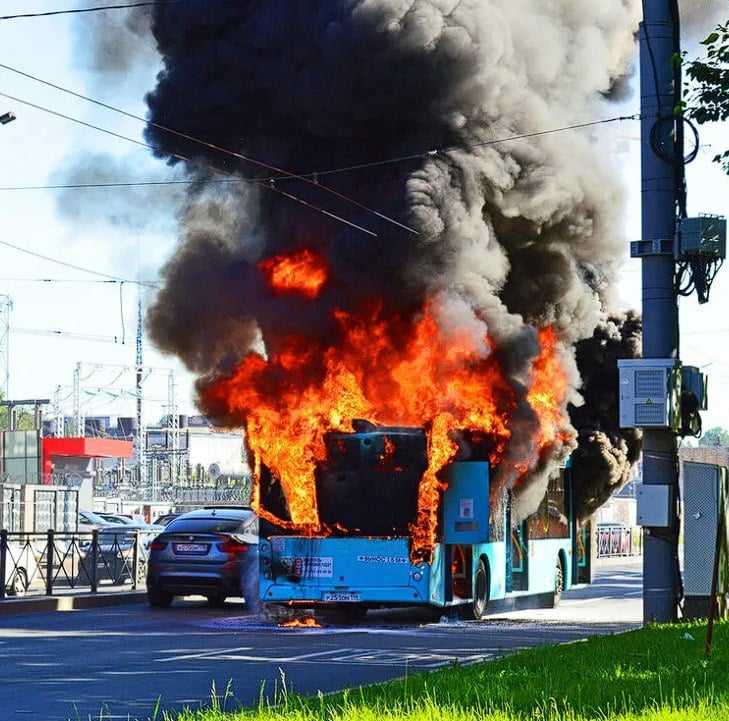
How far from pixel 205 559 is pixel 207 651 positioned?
7.45m

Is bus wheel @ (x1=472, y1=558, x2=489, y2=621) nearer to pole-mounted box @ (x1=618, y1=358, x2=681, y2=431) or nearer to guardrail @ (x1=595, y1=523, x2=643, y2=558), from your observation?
pole-mounted box @ (x1=618, y1=358, x2=681, y2=431)

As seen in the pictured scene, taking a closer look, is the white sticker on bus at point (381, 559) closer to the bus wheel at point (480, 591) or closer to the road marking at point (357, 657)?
the bus wheel at point (480, 591)


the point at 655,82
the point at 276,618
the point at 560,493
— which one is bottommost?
the point at 276,618

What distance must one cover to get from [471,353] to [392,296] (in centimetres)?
169

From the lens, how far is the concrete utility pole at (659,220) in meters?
16.0

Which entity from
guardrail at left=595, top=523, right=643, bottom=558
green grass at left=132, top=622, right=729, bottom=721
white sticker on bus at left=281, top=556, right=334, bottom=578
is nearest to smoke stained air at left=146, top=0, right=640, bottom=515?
white sticker on bus at left=281, top=556, right=334, bottom=578

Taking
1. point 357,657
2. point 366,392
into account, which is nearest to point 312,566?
point 366,392

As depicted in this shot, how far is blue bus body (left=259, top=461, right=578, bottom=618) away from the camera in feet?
60.5

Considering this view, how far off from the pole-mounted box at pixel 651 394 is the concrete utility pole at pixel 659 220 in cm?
18

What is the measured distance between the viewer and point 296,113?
23.9 meters

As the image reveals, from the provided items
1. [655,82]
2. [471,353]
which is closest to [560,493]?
[471,353]

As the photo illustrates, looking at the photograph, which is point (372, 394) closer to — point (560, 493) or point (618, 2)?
point (560, 493)

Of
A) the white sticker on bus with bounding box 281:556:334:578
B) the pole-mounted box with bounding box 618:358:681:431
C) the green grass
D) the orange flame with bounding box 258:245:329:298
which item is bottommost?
the green grass

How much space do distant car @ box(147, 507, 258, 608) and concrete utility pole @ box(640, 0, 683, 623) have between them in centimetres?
754
